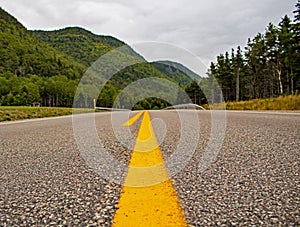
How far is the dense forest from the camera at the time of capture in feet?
118

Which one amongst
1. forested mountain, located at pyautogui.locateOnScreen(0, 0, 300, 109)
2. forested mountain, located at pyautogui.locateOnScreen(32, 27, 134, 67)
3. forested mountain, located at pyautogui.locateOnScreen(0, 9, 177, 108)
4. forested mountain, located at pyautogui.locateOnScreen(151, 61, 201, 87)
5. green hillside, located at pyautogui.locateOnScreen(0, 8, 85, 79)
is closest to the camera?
forested mountain, located at pyautogui.locateOnScreen(151, 61, 201, 87)

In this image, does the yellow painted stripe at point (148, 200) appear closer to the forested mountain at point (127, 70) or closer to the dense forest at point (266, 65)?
the forested mountain at point (127, 70)

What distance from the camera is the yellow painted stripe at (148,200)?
1010mm

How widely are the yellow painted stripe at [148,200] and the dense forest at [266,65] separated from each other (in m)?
31.5

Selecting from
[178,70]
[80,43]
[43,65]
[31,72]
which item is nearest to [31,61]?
[31,72]

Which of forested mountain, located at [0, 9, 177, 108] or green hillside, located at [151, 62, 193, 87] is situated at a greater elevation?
forested mountain, located at [0, 9, 177, 108]

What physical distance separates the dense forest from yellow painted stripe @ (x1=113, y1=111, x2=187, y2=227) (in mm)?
31508

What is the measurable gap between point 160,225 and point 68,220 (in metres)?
0.37

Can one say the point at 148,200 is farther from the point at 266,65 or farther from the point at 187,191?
the point at 266,65

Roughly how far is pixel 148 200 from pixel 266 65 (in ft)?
166

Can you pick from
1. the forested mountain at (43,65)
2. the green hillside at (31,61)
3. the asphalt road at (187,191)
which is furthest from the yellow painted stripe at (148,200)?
the green hillside at (31,61)

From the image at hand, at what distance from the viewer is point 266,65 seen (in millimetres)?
46781

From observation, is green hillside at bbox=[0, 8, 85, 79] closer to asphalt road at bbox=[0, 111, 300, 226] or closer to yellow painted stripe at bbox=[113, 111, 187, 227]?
asphalt road at bbox=[0, 111, 300, 226]

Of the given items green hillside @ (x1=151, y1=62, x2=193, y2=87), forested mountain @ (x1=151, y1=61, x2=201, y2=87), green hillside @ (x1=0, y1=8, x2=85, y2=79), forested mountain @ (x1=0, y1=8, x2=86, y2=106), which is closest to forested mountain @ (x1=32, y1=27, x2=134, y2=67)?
forested mountain @ (x1=0, y1=8, x2=86, y2=106)
